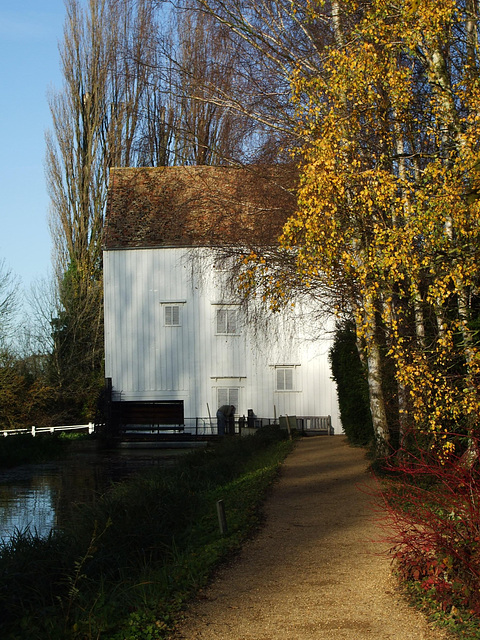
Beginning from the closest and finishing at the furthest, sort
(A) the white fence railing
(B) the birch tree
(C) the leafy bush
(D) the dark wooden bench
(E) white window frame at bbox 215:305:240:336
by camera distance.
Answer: (B) the birch tree → (C) the leafy bush → (A) the white fence railing → (E) white window frame at bbox 215:305:240:336 → (D) the dark wooden bench

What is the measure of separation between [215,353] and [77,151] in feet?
55.8

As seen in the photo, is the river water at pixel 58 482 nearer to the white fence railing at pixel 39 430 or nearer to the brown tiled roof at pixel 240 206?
the white fence railing at pixel 39 430

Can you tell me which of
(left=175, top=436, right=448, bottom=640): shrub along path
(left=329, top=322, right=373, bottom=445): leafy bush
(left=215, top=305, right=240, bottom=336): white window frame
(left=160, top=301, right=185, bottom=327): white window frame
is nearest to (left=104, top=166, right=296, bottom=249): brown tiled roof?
(left=329, top=322, right=373, bottom=445): leafy bush

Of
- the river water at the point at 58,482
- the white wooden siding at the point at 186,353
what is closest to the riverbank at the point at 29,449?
the river water at the point at 58,482

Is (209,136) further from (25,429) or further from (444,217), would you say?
(444,217)

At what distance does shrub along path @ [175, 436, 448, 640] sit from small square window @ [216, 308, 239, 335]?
65.3ft

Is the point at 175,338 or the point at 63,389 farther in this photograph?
the point at 63,389

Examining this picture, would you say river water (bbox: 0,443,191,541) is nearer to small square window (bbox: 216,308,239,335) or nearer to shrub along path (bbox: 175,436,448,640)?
shrub along path (bbox: 175,436,448,640)

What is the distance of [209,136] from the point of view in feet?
104

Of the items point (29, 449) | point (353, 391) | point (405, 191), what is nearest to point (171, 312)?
point (29, 449)

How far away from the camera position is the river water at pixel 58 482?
44.3ft

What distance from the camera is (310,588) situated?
714 centimetres

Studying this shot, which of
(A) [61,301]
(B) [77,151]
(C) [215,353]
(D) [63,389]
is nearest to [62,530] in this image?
(C) [215,353]

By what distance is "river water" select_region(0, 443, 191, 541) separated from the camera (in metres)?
13.5
